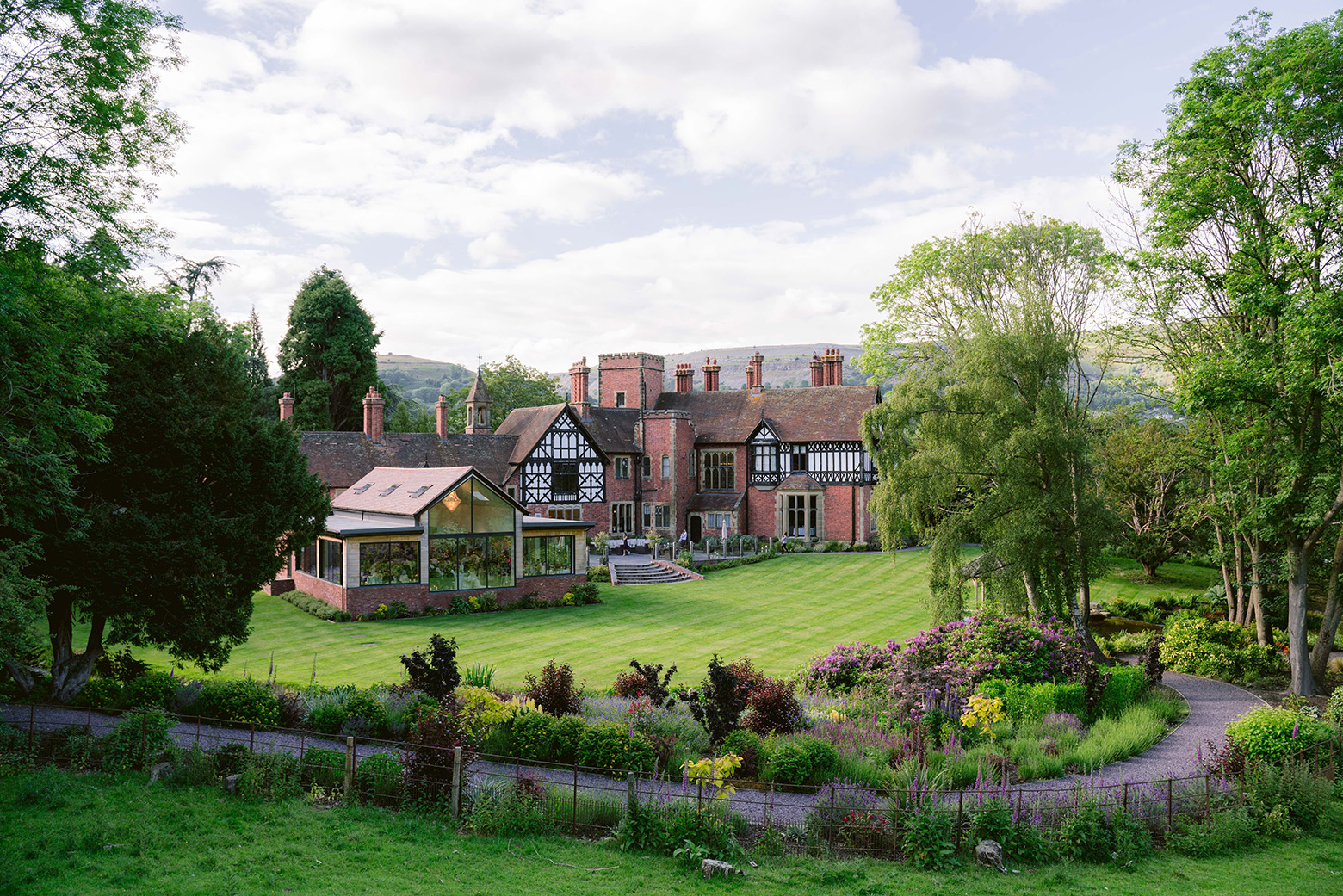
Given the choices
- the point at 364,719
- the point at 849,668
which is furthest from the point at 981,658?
the point at 364,719

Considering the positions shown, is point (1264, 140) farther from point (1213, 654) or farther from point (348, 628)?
point (348, 628)

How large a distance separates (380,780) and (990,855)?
706 centimetres

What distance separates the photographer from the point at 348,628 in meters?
23.2

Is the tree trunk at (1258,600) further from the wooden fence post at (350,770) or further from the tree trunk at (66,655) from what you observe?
the tree trunk at (66,655)

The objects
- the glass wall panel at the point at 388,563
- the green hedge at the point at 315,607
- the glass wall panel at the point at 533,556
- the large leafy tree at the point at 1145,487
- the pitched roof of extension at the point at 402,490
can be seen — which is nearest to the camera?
the green hedge at the point at 315,607

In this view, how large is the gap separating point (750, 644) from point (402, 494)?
13.5m

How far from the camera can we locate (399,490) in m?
28.7

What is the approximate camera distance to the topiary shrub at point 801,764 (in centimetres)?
1089

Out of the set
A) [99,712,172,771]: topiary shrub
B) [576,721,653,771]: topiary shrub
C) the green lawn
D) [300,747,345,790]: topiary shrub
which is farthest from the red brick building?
[300,747,345,790]: topiary shrub

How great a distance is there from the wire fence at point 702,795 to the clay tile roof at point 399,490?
15.0 metres

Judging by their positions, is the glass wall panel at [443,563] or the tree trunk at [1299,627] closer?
the tree trunk at [1299,627]

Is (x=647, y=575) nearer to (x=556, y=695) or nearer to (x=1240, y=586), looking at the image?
(x=556, y=695)

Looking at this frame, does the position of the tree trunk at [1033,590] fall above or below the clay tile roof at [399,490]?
below

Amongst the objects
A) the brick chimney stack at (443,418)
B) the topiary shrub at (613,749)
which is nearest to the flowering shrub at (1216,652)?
the topiary shrub at (613,749)
